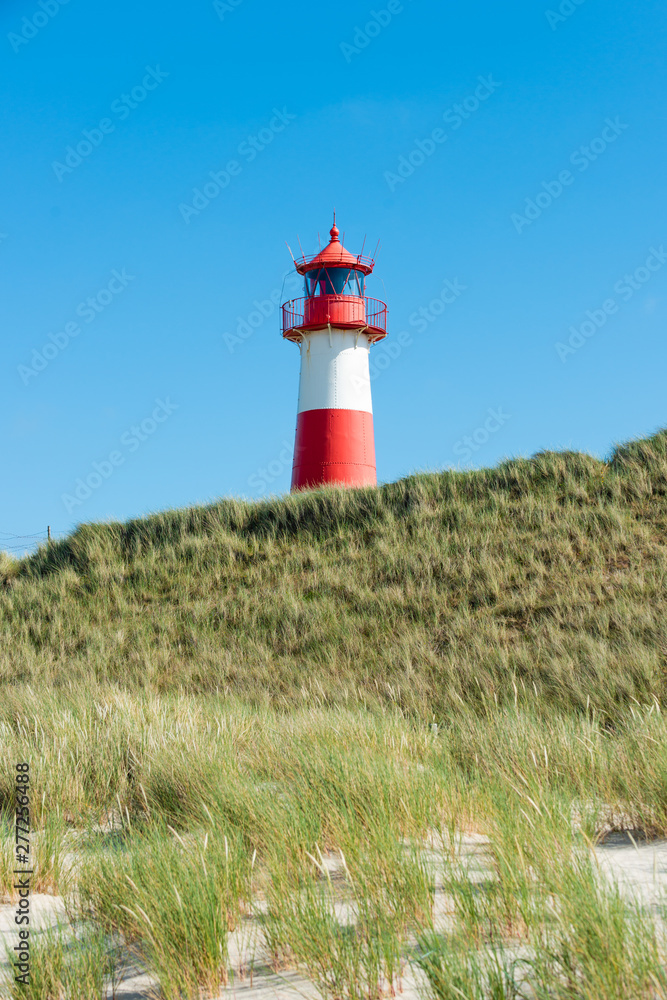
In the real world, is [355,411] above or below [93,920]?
above

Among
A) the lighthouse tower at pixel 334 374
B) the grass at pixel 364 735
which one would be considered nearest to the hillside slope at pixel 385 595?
the grass at pixel 364 735

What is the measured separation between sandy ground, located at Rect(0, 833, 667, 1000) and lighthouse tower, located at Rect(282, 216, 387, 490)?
15.9 m

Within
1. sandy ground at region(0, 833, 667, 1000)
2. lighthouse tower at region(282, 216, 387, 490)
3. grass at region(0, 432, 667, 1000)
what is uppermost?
lighthouse tower at region(282, 216, 387, 490)

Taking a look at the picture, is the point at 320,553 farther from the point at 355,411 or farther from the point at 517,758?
the point at 517,758

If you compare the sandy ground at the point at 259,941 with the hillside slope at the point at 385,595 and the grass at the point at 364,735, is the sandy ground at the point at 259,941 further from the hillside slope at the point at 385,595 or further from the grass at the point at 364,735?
the hillside slope at the point at 385,595

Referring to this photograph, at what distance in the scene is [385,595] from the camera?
12422 mm

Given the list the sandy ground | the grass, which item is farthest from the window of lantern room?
the sandy ground

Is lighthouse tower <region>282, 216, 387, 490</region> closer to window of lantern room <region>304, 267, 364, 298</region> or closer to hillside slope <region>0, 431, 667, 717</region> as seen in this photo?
window of lantern room <region>304, 267, 364, 298</region>

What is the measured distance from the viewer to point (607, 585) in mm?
11289

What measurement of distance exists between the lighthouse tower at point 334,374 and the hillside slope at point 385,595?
12.9 feet

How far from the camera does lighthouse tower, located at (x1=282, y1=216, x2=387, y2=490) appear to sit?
1950cm

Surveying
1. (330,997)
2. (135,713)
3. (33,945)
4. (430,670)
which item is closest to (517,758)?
(330,997)

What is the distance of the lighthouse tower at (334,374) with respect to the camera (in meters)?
19.5

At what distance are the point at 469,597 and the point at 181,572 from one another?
619 centimetres
